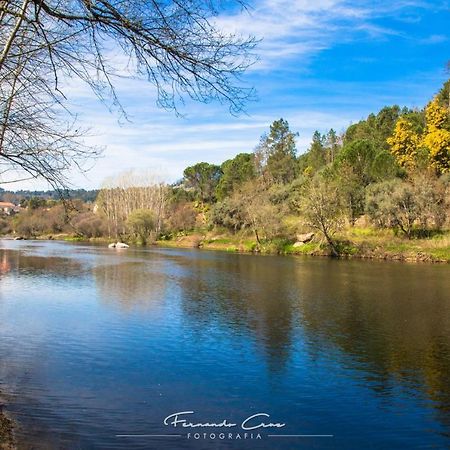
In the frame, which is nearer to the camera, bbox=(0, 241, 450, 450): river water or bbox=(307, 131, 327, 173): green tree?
bbox=(0, 241, 450, 450): river water

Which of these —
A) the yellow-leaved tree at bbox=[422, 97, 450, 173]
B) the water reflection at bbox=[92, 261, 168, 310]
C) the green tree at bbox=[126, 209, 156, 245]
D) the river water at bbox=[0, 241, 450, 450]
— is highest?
the yellow-leaved tree at bbox=[422, 97, 450, 173]

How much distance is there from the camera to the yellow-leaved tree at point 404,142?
A: 59.7 metres

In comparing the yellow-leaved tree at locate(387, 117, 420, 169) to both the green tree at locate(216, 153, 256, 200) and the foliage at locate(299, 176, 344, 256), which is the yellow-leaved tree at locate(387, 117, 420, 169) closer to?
the foliage at locate(299, 176, 344, 256)

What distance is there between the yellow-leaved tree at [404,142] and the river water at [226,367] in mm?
39253

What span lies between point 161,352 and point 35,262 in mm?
30628

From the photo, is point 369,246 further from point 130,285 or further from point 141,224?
point 141,224

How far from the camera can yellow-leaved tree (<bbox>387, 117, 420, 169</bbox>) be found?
59656mm

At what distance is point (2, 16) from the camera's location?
4965 mm

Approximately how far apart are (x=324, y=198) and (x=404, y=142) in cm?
1965

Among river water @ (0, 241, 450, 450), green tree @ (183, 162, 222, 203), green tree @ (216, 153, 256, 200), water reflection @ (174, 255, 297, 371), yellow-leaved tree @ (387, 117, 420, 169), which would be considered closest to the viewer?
river water @ (0, 241, 450, 450)

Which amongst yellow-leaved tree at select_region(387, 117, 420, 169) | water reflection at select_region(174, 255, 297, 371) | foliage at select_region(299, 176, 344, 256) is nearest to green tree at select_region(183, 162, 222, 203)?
yellow-leaved tree at select_region(387, 117, 420, 169)

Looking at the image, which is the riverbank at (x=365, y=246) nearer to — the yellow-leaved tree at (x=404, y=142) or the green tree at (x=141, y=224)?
the yellow-leaved tree at (x=404, y=142)

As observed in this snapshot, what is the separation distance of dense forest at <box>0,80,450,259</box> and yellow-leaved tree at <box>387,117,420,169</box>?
0.42ft

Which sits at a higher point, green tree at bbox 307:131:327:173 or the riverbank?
green tree at bbox 307:131:327:173
